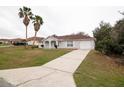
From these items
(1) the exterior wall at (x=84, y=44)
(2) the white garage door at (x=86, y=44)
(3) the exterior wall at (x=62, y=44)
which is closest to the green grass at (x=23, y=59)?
(1) the exterior wall at (x=84, y=44)

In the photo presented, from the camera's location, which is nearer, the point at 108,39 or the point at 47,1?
the point at 47,1

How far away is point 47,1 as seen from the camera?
731 cm

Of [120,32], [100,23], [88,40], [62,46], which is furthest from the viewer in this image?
[100,23]

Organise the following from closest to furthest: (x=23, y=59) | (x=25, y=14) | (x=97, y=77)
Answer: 1. (x=97, y=77)
2. (x=23, y=59)
3. (x=25, y=14)

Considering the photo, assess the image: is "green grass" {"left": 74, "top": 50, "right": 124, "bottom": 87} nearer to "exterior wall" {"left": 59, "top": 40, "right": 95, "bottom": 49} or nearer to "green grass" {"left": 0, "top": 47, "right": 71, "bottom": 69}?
"green grass" {"left": 0, "top": 47, "right": 71, "bottom": 69}

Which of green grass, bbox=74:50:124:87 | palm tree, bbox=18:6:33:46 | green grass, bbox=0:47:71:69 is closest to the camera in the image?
green grass, bbox=74:50:124:87

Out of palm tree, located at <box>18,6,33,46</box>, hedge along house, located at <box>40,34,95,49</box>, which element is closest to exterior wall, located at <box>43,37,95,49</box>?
hedge along house, located at <box>40,34,95,49</box>

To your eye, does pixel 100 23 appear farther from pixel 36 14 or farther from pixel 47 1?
pixel 47 1

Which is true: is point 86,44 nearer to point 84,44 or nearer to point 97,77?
point 84,44

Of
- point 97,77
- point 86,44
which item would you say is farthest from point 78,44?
point 97,77

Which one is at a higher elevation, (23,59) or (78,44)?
→ (78,44)

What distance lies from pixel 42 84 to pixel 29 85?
→ 52 centimetres

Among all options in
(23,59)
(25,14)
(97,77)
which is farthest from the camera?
(25,14)
